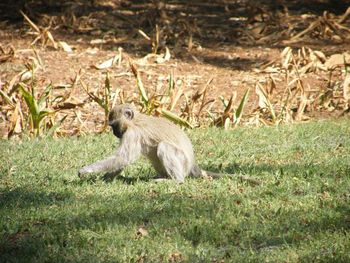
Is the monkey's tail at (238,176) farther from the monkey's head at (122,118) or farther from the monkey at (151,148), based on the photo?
the monkey's head at (122,118)

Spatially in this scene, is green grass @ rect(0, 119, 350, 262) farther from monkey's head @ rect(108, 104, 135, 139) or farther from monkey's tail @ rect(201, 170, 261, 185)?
monkey's head @ rect(108, 104, 135, 139)

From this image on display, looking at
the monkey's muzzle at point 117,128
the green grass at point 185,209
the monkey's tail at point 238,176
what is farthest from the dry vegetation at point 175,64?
the monkey's tail at point 238,176

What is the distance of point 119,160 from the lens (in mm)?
9562

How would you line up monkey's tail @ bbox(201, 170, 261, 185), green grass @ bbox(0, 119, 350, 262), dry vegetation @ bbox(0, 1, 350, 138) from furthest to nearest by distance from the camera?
dry vegetation @ bbox(0, 1, 350, 138) < monkey's tail @ bbox(201, 170, 261, 185) < green grass @ bbox(0, 119, 350, 262)

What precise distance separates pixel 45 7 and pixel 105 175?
14.8m

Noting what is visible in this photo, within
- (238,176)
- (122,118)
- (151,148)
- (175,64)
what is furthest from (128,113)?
(175,64)

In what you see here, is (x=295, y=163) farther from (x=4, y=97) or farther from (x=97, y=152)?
(x=4, y=97)

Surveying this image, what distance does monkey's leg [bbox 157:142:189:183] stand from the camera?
961cm

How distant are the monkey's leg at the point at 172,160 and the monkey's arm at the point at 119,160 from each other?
33 cm

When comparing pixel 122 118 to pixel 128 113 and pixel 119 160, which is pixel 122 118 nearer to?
pixel 128 113

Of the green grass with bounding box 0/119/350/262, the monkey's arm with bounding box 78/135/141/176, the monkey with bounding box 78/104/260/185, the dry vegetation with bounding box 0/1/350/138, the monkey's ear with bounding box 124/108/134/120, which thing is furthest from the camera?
the dry vegetation with bounding box 0/1/350/138

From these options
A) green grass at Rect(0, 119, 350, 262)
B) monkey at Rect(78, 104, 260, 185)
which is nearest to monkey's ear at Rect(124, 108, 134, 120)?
monkey at Rect(78, 104, 260, 185)

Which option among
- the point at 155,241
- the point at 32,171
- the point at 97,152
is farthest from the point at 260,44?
the point at 155,241

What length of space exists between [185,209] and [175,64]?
34.4ft
